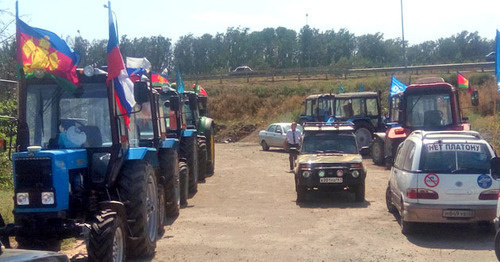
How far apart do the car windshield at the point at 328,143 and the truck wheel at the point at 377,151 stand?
8.25 m

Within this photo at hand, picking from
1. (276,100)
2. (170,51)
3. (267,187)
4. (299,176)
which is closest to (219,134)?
(276,100)

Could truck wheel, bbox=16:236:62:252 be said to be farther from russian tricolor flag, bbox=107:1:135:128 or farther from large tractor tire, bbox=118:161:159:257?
russian tricolor flag, bbox=107:1:135:128

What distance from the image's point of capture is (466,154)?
1098 centimetres

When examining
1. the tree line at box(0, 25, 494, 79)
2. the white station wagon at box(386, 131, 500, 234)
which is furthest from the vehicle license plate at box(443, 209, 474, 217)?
the tree line at box(0, 25, 494, 79)

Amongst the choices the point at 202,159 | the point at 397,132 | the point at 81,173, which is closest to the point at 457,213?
the point at 81,173

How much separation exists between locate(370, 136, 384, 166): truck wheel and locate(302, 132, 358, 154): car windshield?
825 cm

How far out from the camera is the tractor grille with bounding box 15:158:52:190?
8117 millimetres

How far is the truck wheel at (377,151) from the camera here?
78.8 ft

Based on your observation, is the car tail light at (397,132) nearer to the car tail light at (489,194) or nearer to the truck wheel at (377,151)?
the truck wheel at (377,151)

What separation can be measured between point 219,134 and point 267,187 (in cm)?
2564

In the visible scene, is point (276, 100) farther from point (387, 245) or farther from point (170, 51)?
point (387, 245)

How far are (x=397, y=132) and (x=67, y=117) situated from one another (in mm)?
13979

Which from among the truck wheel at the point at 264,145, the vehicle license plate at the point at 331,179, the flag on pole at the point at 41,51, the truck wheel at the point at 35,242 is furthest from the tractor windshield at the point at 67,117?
the truck wheel at the point at 264,145

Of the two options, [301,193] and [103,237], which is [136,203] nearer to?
[103,237]
